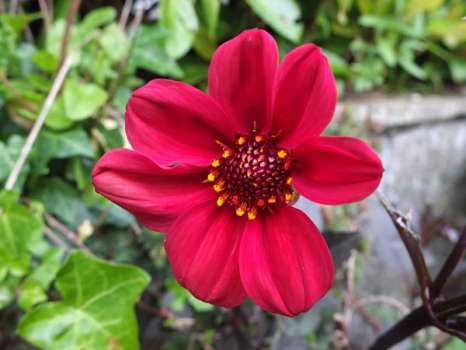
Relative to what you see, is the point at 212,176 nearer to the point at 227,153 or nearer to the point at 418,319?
the point at 227,153

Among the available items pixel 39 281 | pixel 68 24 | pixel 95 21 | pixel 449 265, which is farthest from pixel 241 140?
pixel 95 21

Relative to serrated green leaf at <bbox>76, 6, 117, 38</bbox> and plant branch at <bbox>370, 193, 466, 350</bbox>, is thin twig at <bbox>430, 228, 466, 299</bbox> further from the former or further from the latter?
serrated green leaf at <bbox>76, 6, 117, 38</bbox>

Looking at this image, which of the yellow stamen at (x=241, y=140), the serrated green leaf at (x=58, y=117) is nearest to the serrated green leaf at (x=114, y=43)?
the serrated green leaf at (x=58, y=117)

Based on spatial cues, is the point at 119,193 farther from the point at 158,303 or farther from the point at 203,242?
the point at 158,303

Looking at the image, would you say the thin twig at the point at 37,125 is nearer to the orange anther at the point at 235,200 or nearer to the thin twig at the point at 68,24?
the thin twig at the point at 68,24

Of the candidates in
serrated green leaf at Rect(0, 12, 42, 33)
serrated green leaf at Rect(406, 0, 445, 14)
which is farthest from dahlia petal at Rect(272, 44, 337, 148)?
serrated green leaf at Rect(406, 0, 445, 14)
